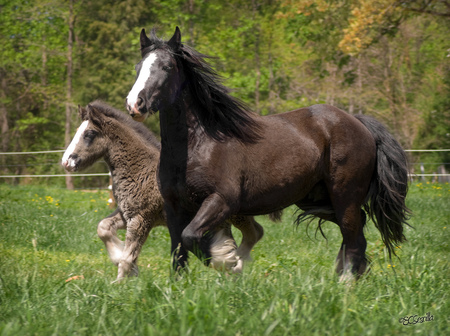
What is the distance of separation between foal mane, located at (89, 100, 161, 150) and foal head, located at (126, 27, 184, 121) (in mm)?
1896

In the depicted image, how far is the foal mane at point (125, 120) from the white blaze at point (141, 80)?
2123mm

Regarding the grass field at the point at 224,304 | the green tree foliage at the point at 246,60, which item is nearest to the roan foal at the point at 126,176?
the grass field at the point at 224,304

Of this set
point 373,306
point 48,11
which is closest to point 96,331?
point 373,306

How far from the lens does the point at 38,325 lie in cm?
316

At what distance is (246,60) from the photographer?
29219mm

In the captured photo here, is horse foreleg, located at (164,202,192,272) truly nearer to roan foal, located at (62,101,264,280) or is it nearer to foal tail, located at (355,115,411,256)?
roan foal, located at (62,101,264,280)

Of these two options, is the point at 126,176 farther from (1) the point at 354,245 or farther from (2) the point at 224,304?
(2) the point at 224,304

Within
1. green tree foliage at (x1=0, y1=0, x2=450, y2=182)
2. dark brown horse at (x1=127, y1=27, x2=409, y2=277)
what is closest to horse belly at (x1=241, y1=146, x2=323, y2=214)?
dark brown horse at (x1=127, y1=27, x2=409, y2=277)

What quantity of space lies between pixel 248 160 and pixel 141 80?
1.16 meters

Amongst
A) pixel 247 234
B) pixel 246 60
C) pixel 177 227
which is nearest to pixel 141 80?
pixel 177 227

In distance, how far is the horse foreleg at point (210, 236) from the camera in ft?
14.3

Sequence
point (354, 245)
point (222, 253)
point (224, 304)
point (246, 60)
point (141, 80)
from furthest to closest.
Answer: point (246, 60) → point (354, 245) → point (222, 253) → point (141, 80) → point (224, 304)

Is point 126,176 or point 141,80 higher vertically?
point 141,80

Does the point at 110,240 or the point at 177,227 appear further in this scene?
the point at 110,240
